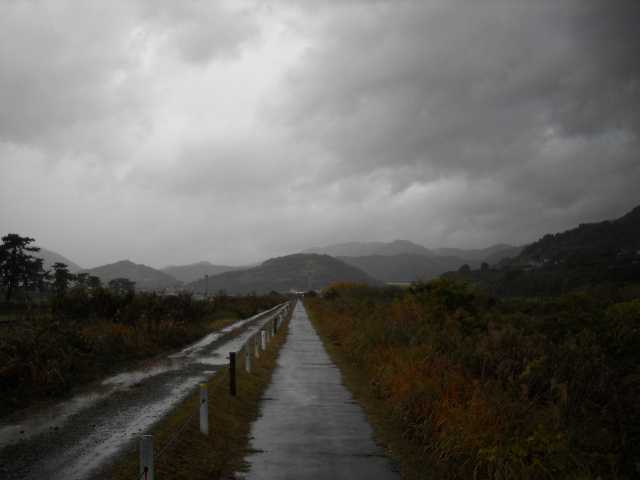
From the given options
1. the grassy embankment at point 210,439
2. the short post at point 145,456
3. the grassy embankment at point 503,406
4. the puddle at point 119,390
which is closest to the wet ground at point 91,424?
the puddle at point 119,390

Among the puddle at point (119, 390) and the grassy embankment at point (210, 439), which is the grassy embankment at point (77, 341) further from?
the grassy embankment at point (210, 439)

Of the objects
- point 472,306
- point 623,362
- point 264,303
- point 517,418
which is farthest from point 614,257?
point 517,418

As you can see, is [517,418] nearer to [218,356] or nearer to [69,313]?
[218,356]

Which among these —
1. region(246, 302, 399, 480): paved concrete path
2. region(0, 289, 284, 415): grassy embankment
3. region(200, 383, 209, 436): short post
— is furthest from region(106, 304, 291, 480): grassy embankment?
region(0, 289, 284, 415): grassy embankment

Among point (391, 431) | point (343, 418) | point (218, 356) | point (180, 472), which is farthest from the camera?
point (218, 356)

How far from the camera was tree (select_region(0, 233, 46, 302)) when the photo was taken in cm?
6612

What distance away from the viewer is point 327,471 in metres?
7.32

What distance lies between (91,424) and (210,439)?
110 inches

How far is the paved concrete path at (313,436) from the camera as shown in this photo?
24.2ft

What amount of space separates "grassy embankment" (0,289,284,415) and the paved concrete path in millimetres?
5537

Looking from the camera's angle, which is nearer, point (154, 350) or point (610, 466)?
point (610, 466)

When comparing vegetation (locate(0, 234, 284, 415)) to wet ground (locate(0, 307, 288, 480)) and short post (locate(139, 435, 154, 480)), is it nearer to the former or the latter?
wet ground (locate(0, 307, 288, 480))

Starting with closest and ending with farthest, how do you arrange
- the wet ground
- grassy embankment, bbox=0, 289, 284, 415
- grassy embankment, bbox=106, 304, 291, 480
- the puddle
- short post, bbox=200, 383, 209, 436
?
grassy embankment, bbox=106, 304, 291, 480 < the wet ground < short post, bbox=200, 383, 209, 436 < the puddle < grassy embankment, bbox=0, 289, 284, 415

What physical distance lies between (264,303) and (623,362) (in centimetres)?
6264
